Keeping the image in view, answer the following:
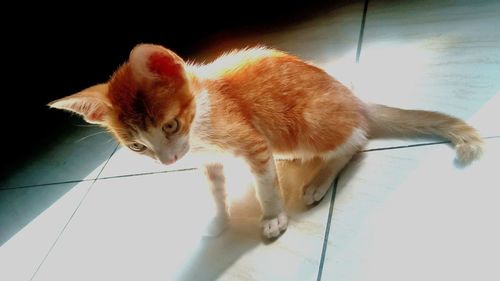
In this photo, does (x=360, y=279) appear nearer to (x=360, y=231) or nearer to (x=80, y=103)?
(x=360, y=231)

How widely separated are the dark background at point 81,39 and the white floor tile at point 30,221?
1.31 ft

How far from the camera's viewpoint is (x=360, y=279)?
0.97 meters

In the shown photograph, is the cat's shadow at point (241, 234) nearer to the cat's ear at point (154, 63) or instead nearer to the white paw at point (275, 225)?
the white paw at point (275, 225)

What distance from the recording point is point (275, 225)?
115 cm

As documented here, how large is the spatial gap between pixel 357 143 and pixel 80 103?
702 mm

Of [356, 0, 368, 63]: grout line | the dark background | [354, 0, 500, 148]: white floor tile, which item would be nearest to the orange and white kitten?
[354, 0, 500, 148]: white floor tile

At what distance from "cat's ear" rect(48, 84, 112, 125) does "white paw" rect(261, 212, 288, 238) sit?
18.3 inches

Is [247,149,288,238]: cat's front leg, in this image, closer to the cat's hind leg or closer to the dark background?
the cat's hind leg

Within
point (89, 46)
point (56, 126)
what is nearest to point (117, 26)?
point (89, 46)

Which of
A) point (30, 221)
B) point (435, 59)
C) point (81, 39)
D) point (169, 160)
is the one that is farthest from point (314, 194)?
point (81, 39)

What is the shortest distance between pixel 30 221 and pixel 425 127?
1.33m

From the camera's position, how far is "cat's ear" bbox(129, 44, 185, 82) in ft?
3.18

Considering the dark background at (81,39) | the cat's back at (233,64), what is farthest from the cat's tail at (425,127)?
the dark background at (81,39)

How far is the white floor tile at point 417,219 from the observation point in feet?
3.08
